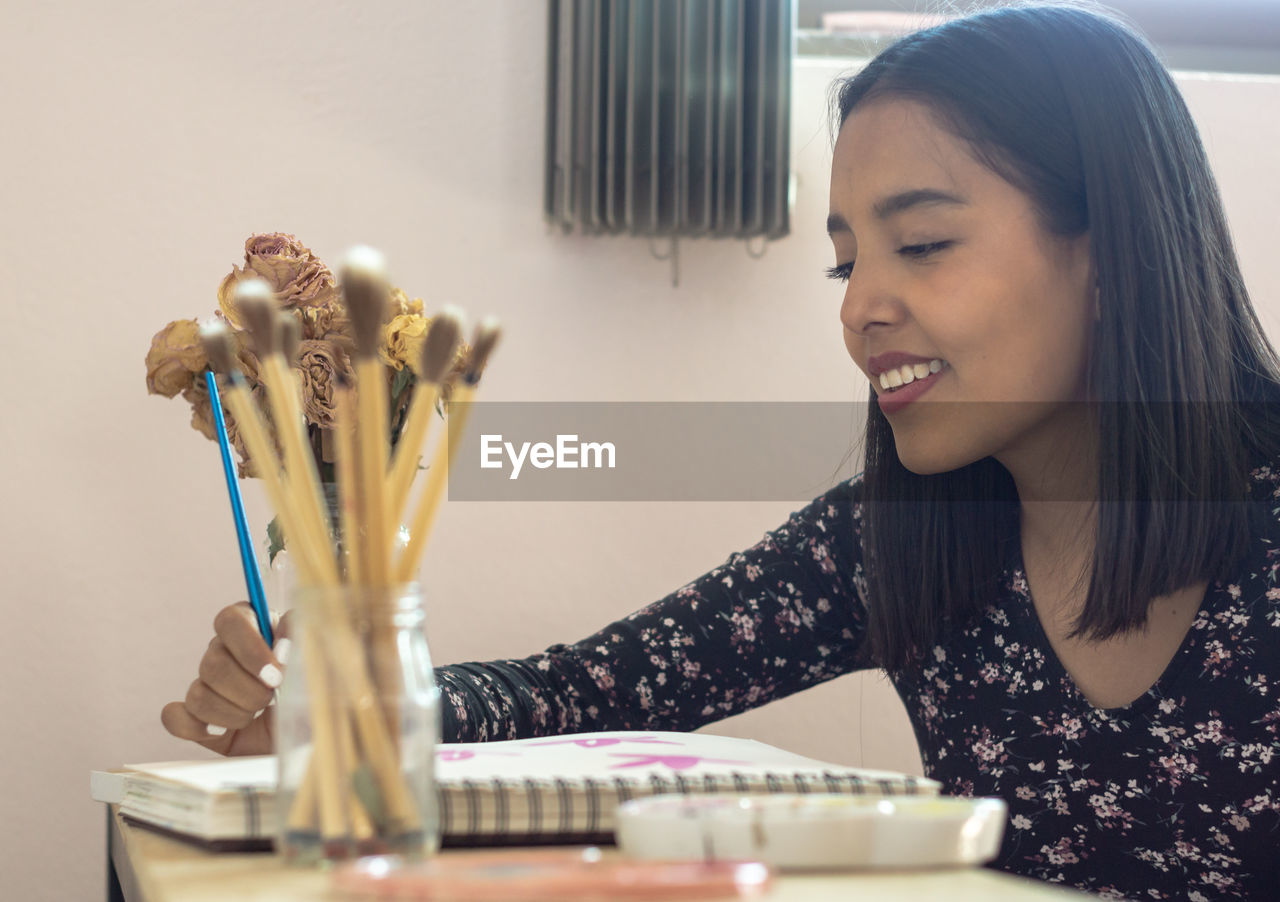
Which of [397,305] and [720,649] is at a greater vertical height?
[397,305]

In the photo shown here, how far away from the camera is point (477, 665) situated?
92 cm

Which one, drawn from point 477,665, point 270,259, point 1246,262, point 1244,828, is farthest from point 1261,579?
point 1246,262

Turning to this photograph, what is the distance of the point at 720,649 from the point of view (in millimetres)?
1031

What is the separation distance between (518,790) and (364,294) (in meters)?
0.21

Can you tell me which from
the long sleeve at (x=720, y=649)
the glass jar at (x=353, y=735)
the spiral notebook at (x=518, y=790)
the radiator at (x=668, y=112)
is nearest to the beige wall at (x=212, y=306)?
the radiator at (x=668, y=112)

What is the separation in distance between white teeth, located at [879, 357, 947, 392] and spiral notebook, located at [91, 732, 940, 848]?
46 centimetres

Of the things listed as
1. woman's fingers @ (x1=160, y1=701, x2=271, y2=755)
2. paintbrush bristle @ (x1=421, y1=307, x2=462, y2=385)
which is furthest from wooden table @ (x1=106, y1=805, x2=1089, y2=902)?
woman's fingers @ (x1=160, y1=701, x2=271, y2=755)

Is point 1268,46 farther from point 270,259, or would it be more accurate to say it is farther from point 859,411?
point 270,259

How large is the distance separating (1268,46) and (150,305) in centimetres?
147

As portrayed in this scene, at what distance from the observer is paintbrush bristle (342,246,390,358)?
0.39 meters

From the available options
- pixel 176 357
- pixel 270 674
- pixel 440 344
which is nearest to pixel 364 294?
pixel 440 344

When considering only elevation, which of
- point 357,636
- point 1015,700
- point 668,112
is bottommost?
point 1015,700

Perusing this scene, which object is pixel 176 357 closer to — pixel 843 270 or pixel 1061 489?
pixel 843 270

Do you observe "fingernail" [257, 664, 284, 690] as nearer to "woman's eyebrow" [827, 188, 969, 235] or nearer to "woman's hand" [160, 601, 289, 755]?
"woman's hand" [160, 601, 289, 755]
